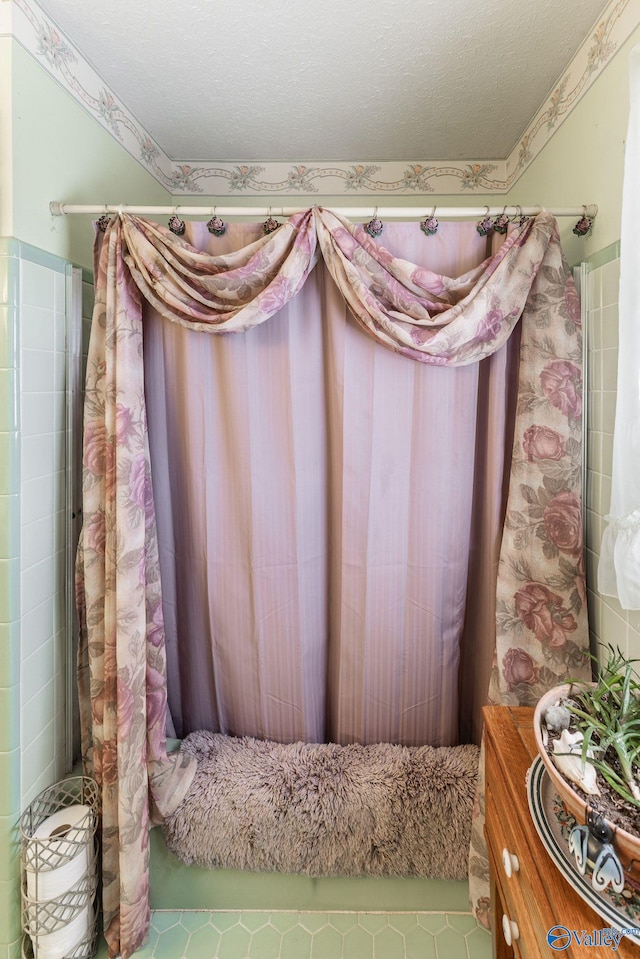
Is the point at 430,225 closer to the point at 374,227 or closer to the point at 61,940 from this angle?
the point at 374,227

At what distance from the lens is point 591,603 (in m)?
1.40

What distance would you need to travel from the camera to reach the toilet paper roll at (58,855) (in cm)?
123

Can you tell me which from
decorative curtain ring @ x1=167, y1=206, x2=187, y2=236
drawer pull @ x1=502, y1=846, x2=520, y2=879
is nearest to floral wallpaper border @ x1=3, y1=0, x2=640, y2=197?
decorative curtain ring @ x1=167, y1=206, x2=187, y2=236

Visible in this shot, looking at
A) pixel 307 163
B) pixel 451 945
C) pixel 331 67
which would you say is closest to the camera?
pixel 451 945

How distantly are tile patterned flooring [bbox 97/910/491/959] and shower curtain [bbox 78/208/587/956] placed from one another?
102 mm

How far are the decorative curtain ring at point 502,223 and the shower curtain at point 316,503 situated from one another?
0.07 meters

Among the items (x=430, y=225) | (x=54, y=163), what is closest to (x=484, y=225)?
(x=430, y=225)

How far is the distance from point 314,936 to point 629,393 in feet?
5.19

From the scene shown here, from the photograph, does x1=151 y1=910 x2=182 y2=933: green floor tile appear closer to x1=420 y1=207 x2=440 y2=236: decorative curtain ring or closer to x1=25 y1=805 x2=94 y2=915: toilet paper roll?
x1=25 y1=805 x2=94 y2=915: toilet paper roll

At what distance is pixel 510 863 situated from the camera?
855 millimetres

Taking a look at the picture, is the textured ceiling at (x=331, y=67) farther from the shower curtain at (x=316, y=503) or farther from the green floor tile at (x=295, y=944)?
the green floor tile at (x=295, y=944)

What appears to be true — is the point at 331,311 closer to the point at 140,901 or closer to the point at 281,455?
the point at 281,455

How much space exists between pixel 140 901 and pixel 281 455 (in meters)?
1.26

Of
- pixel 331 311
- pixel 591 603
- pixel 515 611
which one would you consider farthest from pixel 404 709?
pixel 331 311
